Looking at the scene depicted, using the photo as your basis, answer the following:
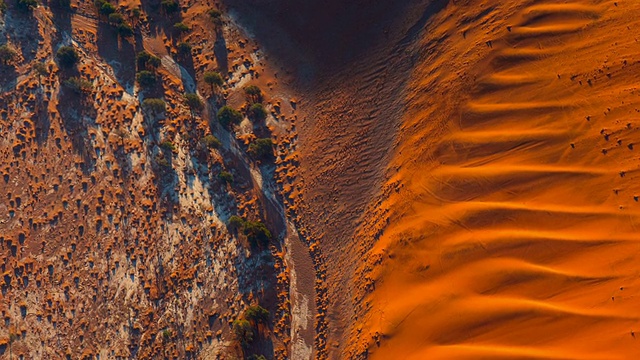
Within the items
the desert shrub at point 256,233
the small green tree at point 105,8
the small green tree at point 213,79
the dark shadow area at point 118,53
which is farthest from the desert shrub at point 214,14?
the desert shrub at point 256,233

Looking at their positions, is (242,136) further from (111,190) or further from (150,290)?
(150,290)

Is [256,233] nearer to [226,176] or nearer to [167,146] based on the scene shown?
[226,176]

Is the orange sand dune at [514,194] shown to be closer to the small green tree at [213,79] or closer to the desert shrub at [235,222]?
the desert shrub at [235,222]

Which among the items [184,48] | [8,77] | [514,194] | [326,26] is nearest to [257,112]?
[184,48]

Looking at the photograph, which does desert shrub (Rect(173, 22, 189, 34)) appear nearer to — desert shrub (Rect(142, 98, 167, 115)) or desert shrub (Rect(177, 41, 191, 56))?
desert shrub (Rect(177, 41, 191, 56))

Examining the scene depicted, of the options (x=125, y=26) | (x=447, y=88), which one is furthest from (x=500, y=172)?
(x=125, y=26)

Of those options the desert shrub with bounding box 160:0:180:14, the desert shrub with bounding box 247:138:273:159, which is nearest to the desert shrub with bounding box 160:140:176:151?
the desert shrub with bounding box 247:138:273:159
